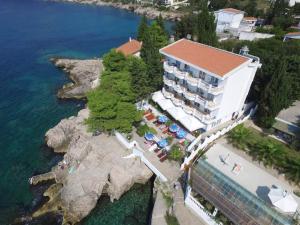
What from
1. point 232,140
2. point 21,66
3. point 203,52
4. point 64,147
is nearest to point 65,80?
point 21,66

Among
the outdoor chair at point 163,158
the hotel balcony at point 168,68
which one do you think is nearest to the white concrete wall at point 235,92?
the hotel balcony at point 168,68

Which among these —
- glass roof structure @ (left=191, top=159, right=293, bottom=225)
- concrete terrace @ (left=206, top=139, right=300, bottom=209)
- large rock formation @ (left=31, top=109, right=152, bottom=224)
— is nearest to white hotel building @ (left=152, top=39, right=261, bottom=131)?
concrete terrace @ (left=206, top=139, right=300, bottom=209)

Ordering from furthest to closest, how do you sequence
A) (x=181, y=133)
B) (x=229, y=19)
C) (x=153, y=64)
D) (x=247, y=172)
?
(x=229, y=19) < (x=153, y=64) < (x=181, y=133) < (x=247, y=172)

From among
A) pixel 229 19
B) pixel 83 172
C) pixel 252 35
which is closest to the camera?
pixel 83 172

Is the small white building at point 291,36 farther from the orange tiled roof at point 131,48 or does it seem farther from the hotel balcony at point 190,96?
the hotel balcony at point 190,96

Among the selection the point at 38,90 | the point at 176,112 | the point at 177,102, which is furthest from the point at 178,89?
the point at 38,90

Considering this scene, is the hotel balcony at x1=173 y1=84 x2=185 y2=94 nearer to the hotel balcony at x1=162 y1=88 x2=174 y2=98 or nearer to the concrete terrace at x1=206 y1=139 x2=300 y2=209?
the hotel balcony at x1=162 y1=88 x2=174 y2=98

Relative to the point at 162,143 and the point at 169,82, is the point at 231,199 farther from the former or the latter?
the point at 169,82
